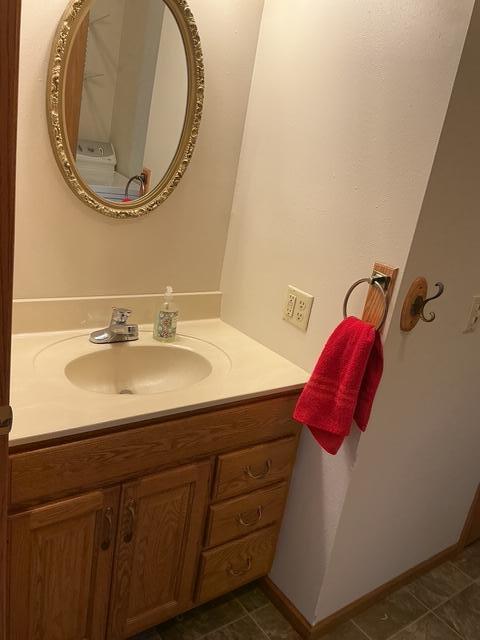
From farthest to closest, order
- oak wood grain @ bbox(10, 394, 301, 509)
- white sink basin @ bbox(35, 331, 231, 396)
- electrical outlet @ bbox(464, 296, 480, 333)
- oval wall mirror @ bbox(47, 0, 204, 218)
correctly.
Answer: electrical outlet @ bbox(464, 296, 480, 333), white sink basin @ bbox(35, 331, 231, 396), oval wall mirror @ bbox(47, 0, 204, 218), oak wood grain @ bbox(10, 394, 301, 509)

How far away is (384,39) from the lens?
1.27 meters

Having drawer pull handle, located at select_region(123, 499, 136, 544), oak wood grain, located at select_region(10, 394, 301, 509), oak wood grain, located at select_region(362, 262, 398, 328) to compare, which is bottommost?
drawer pull handle, located at select_region(123, 499, 136, 544)

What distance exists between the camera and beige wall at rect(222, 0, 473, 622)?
48.2 inches

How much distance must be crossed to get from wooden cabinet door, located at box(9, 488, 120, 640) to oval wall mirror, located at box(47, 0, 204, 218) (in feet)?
2.61

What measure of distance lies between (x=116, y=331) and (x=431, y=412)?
Result: 3.21 feet

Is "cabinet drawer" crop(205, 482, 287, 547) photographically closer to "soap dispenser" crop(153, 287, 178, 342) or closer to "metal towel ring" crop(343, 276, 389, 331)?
"soap dispenser" crop(153, 287, 178, 342)

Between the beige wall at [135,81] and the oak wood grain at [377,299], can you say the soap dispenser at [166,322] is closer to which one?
the beige wall at [135,81]

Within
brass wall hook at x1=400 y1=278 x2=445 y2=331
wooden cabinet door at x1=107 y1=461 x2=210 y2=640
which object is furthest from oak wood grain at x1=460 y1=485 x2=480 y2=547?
wooden cabinet door at x1=107 y1=461 x2=210 y2=640

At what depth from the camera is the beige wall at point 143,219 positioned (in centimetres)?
132

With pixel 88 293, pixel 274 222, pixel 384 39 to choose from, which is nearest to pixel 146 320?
pixel 88 293

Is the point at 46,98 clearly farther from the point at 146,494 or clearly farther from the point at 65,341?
the point at 146,494

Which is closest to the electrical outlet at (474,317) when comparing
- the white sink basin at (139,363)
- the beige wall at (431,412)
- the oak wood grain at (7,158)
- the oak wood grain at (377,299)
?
the beige wall at (431,412)

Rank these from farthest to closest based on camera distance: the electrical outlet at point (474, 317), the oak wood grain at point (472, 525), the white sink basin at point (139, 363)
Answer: the oak wood grain at point (472, 525), the electrical outlet at point (474, 317), the white sink basin at point (139, 363)

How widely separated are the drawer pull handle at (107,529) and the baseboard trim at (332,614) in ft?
2.39
